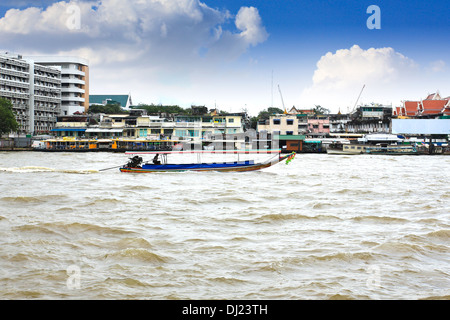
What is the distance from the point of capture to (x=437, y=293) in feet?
19.7

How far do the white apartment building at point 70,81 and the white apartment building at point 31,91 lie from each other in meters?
1.65

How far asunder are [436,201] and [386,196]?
1.56 meters

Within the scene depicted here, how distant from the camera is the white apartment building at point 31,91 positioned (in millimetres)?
57625

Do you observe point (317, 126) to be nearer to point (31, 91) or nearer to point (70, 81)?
point (70, 81)

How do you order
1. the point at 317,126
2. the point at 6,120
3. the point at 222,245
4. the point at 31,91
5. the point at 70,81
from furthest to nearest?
the point at 70,81 < the point at 317,126 < the point at 31,91 < the point at 6,120 < the point at 222,245

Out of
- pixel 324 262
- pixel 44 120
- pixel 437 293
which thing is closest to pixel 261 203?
pixel 324 262

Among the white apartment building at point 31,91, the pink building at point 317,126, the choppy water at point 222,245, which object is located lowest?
the choppy water at point 222,245

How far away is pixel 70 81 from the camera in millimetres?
67312

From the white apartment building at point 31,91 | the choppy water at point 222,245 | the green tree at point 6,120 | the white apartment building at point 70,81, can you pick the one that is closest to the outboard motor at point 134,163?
the choppy water at point 222,245

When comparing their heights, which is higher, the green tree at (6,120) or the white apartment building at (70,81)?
the white apartment building at (70,81)

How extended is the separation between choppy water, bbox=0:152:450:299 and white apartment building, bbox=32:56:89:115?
54.7m

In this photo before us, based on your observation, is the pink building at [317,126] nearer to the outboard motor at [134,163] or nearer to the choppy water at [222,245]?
the outboard motor at [134,163]

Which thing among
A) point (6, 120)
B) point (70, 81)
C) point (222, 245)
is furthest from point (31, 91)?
point (222, 245)

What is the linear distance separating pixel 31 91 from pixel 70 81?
7.34 meters
